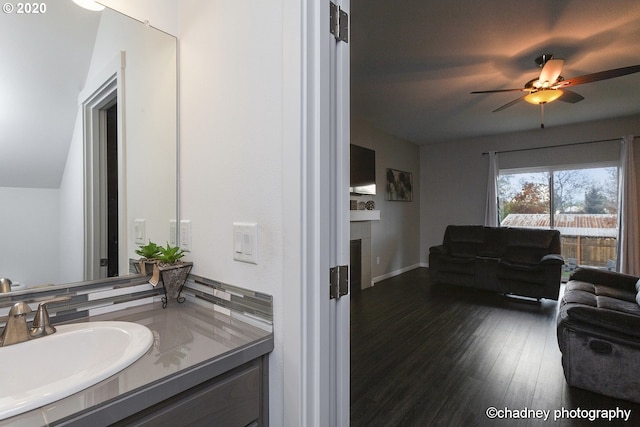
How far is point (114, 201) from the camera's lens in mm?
1212

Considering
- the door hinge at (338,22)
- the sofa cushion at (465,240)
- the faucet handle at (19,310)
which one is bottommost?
the sofa cushion at (465,240)

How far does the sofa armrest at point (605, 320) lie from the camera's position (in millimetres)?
1788

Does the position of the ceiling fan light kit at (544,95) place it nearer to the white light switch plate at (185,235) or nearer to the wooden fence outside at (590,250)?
the white light switch plate at (185,235)

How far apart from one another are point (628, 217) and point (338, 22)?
572 cm

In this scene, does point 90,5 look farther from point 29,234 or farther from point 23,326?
point 23,326

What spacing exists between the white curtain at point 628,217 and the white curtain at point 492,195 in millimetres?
1628

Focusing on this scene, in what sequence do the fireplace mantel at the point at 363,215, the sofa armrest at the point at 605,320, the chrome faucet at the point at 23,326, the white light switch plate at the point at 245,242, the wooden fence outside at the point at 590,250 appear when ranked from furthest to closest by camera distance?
the wooden fence outside at the point at 590,250 → the fireplace mantel at the point at 363,215 → the sofa armrest at the point at 605,320 → the white light switch plate at the point at 245,242 → the chrome faucet at the point at 23,326

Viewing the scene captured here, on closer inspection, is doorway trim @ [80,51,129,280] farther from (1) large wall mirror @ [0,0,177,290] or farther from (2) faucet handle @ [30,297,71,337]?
(2) faucet handle @ [30,297,71,337]

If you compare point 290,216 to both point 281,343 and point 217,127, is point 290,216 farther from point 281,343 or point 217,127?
point 217,127

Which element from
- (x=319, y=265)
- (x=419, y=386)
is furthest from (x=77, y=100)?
(x=419, y=386)

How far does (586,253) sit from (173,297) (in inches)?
244

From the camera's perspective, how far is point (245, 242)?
956mm

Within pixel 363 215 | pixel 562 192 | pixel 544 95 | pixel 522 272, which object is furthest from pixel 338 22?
pixel 562 192

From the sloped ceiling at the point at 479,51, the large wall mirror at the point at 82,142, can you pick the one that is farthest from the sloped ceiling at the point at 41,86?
the sloped ceiling at the point at 479,51
